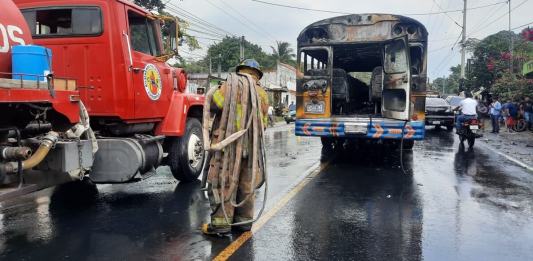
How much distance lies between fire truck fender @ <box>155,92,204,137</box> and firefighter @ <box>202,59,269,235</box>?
220cm

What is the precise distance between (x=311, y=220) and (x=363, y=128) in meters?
4.60

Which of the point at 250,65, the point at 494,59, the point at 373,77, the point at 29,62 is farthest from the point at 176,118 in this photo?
the point at 494,59

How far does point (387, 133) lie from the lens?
977 centimetres

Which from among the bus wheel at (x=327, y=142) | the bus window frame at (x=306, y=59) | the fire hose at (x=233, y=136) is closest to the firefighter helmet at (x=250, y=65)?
the fire hose at (x=233, y=136)

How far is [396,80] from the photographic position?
31.8 ft

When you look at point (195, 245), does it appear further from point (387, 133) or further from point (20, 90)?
point (387, 133)

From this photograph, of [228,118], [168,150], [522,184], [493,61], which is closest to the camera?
[228,118]

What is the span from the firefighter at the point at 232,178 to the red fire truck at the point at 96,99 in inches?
51.5

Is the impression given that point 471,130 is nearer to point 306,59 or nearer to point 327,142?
point 327,142

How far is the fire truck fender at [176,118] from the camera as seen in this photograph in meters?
7.22

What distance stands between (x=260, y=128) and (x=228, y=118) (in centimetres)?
37

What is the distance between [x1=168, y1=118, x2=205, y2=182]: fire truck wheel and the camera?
752 cm

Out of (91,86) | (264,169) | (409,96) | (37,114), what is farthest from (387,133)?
(37,114)

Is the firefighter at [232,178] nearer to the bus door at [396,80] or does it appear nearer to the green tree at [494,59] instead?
the bus door at [396,80]
